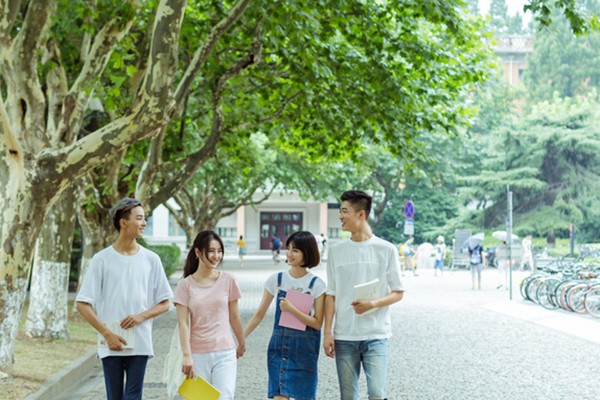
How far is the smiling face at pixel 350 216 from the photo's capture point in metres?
5.26

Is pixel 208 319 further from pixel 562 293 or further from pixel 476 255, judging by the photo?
pixel 476 255

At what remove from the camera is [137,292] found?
513 centimetres

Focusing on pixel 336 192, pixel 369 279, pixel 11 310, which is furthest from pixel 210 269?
pixel 336 192

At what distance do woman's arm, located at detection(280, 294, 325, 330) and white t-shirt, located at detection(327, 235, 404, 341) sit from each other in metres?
0.13

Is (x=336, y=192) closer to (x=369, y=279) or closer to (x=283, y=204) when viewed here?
(x=283, y=204)

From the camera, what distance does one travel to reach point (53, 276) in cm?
1258

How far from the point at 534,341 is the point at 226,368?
912 centimetres

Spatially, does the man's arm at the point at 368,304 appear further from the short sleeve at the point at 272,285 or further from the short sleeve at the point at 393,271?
the short sleeve at the point at 272,285

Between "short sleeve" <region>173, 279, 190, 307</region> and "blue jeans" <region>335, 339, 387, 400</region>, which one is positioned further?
"blue jeans" <region>335, 339, 387, 400</region>

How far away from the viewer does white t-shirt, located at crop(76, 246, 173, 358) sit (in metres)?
5.10

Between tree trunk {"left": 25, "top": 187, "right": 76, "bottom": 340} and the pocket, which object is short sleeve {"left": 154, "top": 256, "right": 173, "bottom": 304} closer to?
the pocket

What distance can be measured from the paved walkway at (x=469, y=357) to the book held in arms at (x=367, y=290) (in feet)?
11.5

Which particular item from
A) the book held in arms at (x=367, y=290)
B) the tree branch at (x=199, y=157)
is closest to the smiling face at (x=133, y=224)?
the book held in arms at (x=367, y=290)

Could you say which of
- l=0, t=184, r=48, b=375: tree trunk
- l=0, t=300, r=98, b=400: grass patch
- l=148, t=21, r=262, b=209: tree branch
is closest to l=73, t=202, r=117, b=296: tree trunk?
l=148, t=21, r=262, b=209: tree branch
